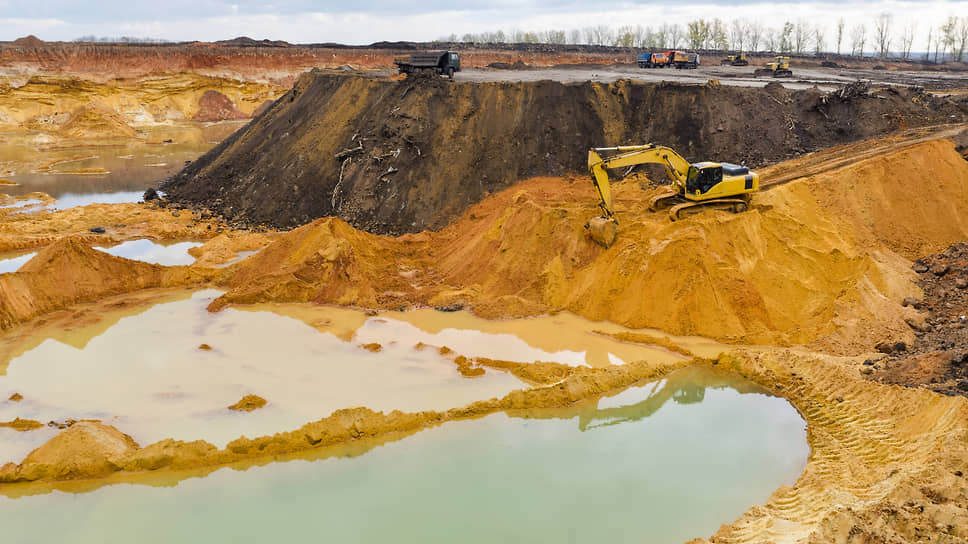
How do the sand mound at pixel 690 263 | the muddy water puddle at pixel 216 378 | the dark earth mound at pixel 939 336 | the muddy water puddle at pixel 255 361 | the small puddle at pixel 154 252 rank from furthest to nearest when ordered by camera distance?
the small puddle at pixel 154 252 < the sand mound at pixel 690 263 < the muddy water puddle at pixel 255 361 < the muddy water puddle at pixel 216 378 < the dark earth mound at pixel 939 336

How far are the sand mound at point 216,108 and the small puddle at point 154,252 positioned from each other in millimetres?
34434

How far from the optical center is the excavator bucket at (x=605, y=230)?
17.2 meters

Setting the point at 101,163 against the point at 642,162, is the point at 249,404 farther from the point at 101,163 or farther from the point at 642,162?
the point at 101,163

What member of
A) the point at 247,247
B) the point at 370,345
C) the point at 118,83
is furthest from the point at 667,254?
the point at 118,83

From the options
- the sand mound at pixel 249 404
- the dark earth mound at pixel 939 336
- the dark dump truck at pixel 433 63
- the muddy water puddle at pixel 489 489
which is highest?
the dark dump truck at pixel 433 63

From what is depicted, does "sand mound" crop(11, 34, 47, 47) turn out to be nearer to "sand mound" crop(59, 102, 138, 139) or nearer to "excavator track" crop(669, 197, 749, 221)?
"sand mound" crop(59, 102, 138, 139)

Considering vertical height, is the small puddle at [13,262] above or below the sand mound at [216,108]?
below

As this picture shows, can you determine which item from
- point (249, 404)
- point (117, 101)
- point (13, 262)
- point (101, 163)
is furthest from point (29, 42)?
point (249, 404)

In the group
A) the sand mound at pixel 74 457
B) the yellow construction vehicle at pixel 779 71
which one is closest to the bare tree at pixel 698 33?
Result: the yellow construction vehicle at pixel 779 71

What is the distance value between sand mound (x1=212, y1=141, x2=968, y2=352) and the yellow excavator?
19.5 inches

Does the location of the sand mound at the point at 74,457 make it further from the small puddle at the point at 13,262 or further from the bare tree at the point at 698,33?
the bare tree at the point at 698,33

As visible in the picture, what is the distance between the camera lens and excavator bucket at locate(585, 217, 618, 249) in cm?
1719

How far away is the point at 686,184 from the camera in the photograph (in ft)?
56.9

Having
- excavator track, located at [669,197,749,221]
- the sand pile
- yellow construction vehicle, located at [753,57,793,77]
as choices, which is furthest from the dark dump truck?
the sand pile
